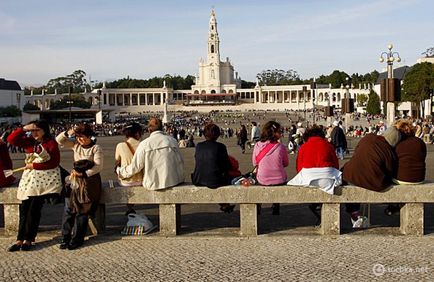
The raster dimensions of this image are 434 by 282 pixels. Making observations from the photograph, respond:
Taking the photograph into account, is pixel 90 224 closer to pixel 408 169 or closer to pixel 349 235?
pixel 349 235

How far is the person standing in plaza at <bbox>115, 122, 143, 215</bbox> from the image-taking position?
281 inches

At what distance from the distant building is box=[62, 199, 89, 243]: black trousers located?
336 feet

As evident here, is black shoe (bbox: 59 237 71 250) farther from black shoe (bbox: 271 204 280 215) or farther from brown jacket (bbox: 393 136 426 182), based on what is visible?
brown jacket (bbox: 393 136 426 182)

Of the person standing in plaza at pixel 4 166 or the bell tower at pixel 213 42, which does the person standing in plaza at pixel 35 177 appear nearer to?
the person standing in plaza at pixel 4 166

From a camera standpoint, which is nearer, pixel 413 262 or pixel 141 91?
pixel 413 262

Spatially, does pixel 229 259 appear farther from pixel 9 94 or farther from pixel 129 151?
pixel 9 94

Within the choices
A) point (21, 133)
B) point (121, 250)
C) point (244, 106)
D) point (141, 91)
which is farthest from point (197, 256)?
point (141, 91)

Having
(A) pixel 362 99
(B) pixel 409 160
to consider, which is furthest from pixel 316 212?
(A) pixel 362 99

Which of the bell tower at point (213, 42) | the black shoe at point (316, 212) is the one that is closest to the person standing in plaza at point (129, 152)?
the black shoe at point (316, 212)

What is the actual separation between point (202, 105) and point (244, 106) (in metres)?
10.5

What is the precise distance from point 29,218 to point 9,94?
107 metres

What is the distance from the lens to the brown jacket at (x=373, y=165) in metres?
6.67

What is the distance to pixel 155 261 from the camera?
5883 mm

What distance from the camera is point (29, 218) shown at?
258 inches
